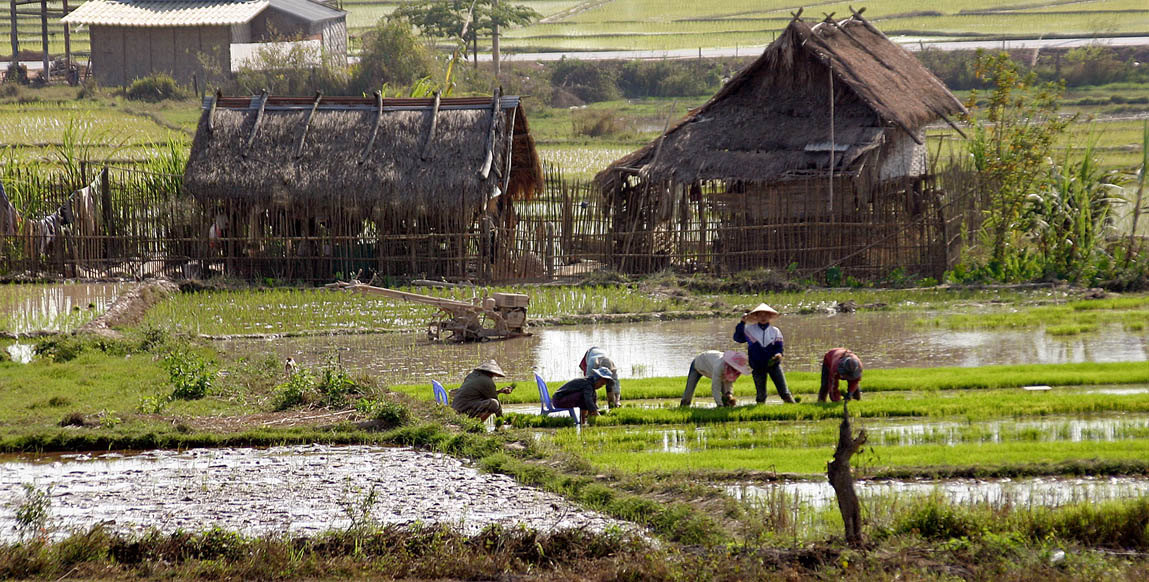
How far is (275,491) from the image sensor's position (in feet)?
27.8

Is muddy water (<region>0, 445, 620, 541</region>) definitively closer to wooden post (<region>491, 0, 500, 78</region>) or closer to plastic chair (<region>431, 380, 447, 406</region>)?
plastic chair (<region>431, 380, 447, 406</region>)

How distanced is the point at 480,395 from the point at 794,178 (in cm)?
1033

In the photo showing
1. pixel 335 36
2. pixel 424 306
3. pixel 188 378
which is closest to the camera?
pixel 188 378

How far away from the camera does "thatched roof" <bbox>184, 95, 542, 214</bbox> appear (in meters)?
20.2

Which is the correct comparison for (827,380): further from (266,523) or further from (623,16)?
(623,16)

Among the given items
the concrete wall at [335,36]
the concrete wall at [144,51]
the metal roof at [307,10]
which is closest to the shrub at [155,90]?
the concrete wall at [144,51]

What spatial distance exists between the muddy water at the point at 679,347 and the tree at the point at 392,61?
23373 mm

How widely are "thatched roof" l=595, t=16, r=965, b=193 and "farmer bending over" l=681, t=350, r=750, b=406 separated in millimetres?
9271

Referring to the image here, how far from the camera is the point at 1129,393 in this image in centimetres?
1084

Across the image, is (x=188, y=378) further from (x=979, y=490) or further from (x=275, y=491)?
(x=979, y=490)

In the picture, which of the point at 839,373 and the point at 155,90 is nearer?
the point at 839,373

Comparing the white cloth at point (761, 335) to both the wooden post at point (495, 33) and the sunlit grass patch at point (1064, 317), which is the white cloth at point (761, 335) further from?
the wooden post at point (495, 33)

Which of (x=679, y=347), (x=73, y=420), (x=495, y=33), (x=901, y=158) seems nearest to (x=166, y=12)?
(x=495, y=33)

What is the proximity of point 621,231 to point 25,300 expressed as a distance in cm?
925
